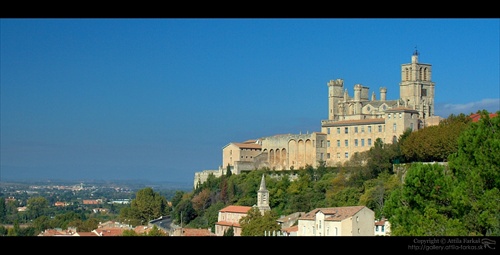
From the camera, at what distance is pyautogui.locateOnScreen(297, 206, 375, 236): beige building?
81.8ft

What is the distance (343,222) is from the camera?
2500 cm

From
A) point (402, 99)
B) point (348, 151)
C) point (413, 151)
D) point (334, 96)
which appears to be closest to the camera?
point (413, 151)

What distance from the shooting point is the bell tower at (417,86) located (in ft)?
133

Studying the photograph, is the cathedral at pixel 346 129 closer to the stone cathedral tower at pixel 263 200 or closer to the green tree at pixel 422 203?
the stone cathedral tower at pixel 263 200

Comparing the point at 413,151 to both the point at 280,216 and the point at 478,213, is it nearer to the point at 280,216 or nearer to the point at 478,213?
the point at 280,216

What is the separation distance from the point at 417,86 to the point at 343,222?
1765 centimetres

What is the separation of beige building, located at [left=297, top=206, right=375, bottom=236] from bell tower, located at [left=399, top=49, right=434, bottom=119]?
1451 cm

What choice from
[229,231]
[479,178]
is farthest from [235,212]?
[479,178]

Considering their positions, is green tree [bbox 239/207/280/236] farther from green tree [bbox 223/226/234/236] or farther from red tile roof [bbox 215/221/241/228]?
green tree [bbox 223/226/234/236]
